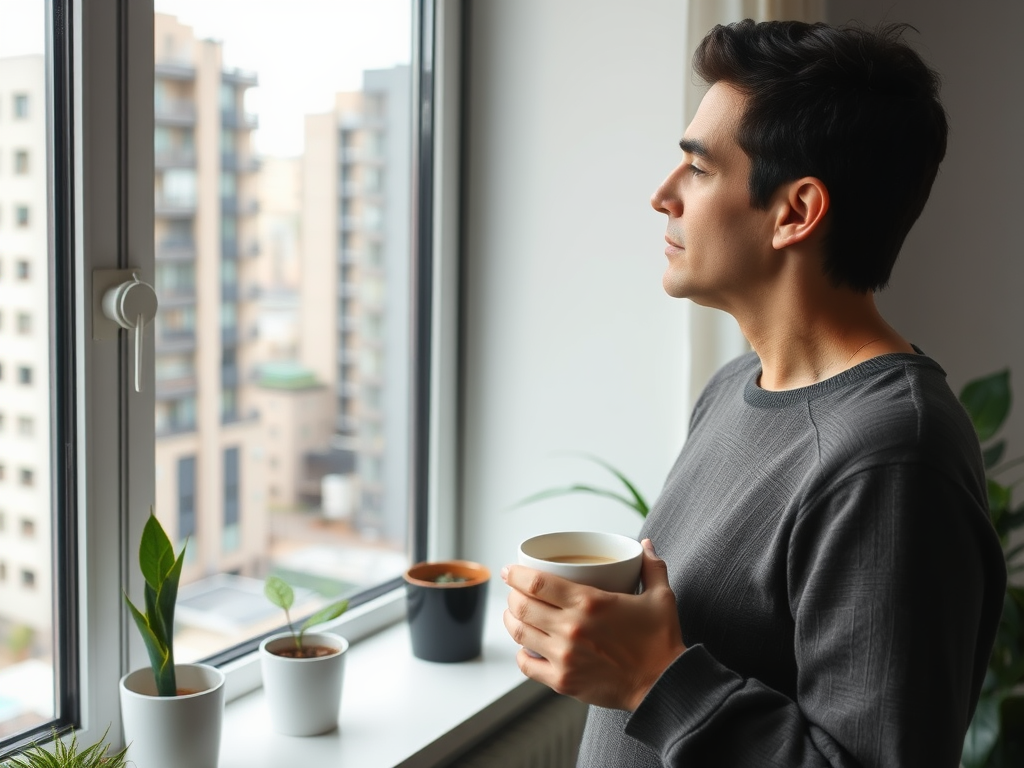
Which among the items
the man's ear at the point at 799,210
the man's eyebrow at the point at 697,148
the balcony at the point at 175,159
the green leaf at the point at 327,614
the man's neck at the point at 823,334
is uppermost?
the balcony at the point at 175,159

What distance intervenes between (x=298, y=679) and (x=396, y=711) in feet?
0.66

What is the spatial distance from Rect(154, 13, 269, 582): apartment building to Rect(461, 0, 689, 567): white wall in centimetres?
50

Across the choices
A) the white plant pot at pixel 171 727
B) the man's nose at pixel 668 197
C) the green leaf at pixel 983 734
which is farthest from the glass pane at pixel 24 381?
the green leaf at pixel 983 734

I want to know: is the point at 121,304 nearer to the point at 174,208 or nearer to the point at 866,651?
the point at 174,208

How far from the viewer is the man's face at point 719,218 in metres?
1.02

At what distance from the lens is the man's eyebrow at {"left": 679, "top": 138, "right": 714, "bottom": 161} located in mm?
1041

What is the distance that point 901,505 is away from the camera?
2.60 feet

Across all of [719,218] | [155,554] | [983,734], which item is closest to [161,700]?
[155,554]

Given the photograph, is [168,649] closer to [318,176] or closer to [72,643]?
[72,643]

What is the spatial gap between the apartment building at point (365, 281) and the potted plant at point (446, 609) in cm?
26

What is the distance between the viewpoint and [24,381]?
1.15m

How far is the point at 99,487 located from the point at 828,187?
36.5 inches

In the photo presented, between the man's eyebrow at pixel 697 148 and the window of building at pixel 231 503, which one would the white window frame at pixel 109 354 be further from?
the man's eyebrow at pixel 697 148

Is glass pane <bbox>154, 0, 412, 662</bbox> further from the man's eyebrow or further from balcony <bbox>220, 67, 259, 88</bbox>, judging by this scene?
the man's eyebrow
